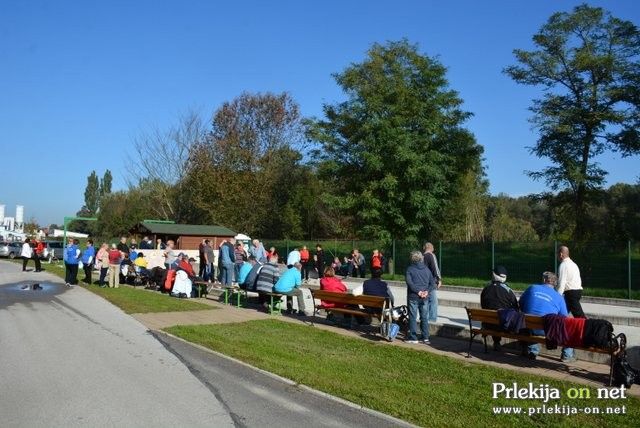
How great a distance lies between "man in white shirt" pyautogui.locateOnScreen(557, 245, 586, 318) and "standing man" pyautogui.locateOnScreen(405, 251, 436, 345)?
7.46ft

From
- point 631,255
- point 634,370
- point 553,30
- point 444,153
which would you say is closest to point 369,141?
point 444,153

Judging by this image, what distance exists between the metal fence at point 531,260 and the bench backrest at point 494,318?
1295 cm

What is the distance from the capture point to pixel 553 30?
29.1 m

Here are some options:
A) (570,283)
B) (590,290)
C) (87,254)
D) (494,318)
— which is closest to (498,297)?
(494,318)

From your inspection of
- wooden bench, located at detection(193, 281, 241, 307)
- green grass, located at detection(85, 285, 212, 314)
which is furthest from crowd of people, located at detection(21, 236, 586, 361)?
green grass, located at detection(85, 285, 212, 314)

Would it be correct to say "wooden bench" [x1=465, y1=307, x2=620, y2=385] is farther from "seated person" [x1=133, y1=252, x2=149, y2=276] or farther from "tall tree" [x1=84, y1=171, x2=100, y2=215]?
"tall tree" [x1=84, y1=171, x2=100, y2=215]

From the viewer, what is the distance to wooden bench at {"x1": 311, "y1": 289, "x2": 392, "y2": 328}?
1072 cm

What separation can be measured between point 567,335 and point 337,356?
11.2 feet

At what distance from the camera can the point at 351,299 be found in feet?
38.1

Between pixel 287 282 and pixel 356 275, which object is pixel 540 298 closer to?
pixel 287 282

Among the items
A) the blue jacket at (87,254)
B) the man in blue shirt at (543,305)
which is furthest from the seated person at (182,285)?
the man in blue shirt at (543,305)

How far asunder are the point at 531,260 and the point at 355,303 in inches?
544

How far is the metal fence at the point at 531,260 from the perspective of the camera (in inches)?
782

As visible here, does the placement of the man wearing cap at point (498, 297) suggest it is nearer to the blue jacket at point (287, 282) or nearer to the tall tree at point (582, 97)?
the blue jacket at point (287, 282)
